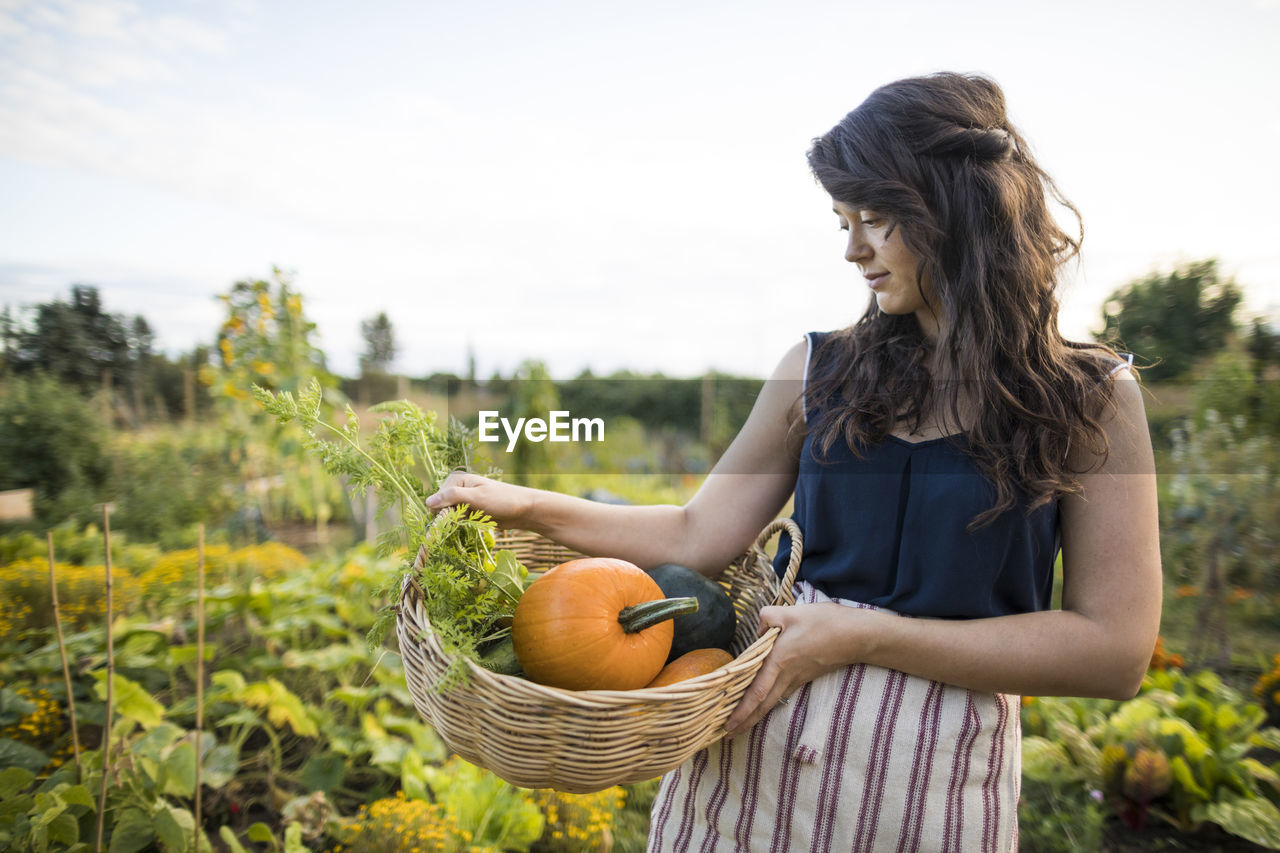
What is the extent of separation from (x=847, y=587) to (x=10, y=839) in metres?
1.70

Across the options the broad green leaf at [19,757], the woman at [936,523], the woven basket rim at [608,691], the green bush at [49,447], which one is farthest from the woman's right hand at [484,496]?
the green bush at [49,447]

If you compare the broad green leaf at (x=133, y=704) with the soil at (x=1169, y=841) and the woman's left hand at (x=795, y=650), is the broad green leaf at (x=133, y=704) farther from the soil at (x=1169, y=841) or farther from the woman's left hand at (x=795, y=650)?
the soil at (x=1169, y=841)

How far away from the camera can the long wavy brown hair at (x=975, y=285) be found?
1.11 m

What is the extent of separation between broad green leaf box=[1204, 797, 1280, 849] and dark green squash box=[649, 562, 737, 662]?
1957 millimetres

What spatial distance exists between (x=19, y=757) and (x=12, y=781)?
0.32 meters

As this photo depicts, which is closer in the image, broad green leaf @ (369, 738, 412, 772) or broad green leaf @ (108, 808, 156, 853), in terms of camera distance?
broad green leaf @ (108, 808, 156, 853)

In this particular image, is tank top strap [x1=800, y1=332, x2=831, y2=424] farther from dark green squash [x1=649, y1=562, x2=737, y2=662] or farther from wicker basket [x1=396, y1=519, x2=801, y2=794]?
wicker basket [x1=396, y1=519, x2=801, y2=794]

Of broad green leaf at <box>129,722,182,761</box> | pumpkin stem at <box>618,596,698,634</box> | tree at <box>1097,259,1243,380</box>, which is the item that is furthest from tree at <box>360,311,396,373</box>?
pumpkin stem at <box>618,596,698,634</box>

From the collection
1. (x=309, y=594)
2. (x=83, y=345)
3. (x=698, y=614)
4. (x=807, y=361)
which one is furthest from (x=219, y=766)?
(x=83, y=345)

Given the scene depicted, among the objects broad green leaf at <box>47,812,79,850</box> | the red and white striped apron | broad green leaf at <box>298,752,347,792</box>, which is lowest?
broad green leaf at <box>298,752,347,792</box>

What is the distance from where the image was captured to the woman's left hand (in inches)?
39.1

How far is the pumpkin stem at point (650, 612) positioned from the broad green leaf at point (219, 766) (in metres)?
1.59

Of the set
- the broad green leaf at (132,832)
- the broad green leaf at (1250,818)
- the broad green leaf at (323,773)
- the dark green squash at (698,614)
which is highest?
the dark green squash at (698,614)

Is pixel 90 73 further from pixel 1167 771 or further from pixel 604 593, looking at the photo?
pixel 1167 771
